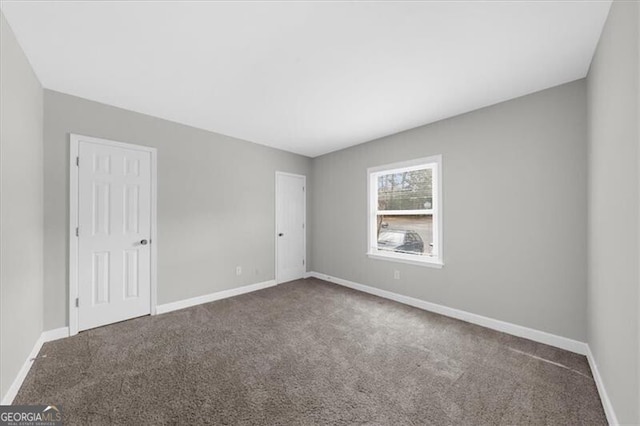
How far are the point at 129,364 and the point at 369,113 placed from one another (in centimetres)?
351

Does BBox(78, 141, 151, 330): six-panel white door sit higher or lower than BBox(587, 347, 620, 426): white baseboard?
higher

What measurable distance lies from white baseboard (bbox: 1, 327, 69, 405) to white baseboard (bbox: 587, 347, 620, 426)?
12.3ft

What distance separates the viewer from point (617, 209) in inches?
57.4

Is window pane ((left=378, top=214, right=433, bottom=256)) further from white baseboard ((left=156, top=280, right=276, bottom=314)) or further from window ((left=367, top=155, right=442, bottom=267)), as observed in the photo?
white baseboard ((left=156, top=280, right=276, bottom=314))

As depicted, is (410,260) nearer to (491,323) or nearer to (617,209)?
(491,323)

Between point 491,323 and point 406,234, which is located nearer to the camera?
point 491,323

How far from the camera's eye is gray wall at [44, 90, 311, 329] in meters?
2.53

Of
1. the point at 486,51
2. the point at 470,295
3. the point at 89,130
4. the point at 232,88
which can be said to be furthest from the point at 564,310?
the point at 89,130

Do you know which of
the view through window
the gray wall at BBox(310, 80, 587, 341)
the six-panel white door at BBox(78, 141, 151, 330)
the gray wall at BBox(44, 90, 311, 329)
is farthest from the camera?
the view through window

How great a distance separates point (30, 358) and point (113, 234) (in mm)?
1258

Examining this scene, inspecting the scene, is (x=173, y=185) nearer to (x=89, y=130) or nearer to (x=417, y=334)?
(x=89, y=130)

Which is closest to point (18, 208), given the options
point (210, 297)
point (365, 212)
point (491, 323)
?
point (210, 297)

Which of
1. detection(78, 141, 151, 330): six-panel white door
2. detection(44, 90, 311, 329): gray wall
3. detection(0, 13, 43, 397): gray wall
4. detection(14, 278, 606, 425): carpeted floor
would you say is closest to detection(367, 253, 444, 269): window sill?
detection(14, 278, 606, 425): carpeted floor

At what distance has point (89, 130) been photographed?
107 inches
